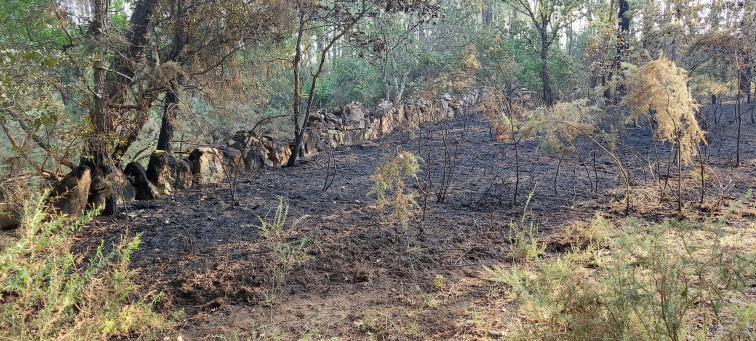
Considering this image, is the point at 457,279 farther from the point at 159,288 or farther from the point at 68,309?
the point at 68,309

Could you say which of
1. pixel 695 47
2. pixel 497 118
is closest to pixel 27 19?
pixel 497 118

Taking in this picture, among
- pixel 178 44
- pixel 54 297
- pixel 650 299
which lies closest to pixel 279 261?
pixel 54 297

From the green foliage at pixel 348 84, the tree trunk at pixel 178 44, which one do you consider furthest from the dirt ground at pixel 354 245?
the green foliage at pixel 348 84

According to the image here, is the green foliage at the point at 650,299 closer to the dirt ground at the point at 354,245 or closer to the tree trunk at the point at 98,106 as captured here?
the dirt ground at the point at 354,245

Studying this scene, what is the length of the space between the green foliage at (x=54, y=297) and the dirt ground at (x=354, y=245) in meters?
0.26

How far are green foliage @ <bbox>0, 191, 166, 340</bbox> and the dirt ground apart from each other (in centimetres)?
26

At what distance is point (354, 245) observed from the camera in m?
3.91

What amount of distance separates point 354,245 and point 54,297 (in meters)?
2.20

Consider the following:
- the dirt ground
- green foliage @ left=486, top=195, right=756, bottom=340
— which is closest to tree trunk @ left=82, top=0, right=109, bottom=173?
the dirt ground

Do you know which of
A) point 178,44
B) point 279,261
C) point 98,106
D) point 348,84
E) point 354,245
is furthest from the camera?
point 348,84

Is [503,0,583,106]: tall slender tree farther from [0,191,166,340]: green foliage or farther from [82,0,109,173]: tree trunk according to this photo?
[0,191,166,340]: green foliage

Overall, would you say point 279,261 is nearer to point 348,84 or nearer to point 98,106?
point 98,106

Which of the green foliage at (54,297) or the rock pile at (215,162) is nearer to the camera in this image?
the green foliage at (54,297)

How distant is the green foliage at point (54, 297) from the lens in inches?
71.5
